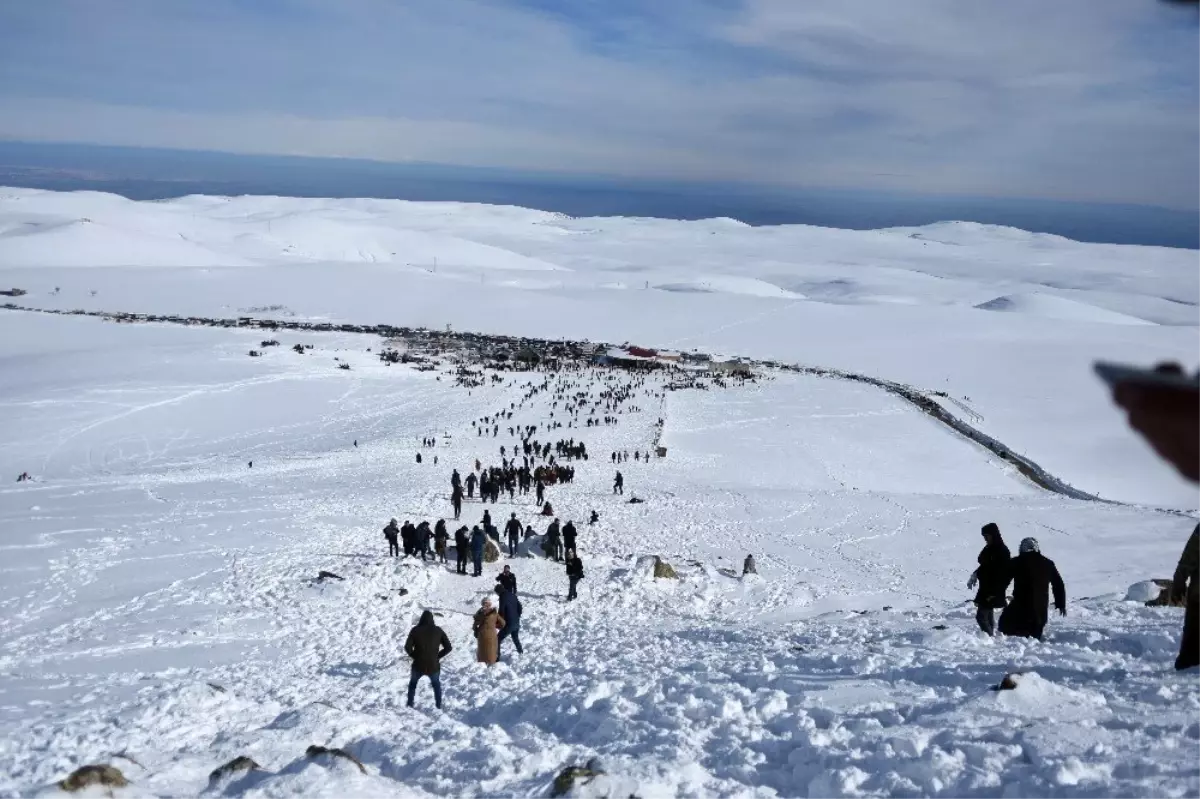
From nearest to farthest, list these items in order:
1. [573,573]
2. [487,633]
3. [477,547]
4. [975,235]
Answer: [487,633] < [573,573] < [477,547] < [975,235]

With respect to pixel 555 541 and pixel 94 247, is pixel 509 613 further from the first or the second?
pixel 94 247

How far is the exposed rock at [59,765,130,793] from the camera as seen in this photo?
15.7ft

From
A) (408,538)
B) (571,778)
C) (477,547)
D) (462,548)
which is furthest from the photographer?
(408,538)

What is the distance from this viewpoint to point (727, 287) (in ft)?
315

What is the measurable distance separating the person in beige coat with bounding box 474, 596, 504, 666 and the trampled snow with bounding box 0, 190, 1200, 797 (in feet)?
0.95

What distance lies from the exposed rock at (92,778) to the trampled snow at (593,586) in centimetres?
42

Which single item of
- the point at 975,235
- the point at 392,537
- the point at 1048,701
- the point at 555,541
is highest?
the point at 975,235

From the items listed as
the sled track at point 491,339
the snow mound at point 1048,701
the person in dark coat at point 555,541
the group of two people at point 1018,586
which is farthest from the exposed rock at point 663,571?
the sled track at point 491,339

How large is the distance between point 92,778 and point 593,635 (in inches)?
237

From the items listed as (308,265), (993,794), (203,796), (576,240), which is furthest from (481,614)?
(576,240)

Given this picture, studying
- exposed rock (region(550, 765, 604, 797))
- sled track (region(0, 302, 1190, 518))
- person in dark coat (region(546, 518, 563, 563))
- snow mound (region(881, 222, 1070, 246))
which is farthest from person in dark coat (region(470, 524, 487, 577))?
snow mound (region(881, 222, 1070, 246))

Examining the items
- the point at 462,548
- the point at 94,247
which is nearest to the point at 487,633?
the point at 462,548

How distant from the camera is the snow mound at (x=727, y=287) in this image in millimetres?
92000

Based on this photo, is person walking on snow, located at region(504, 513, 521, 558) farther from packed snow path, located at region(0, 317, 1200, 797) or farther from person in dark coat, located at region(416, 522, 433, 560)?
person in dark coat, located at region(416, 522, 433, 560)
